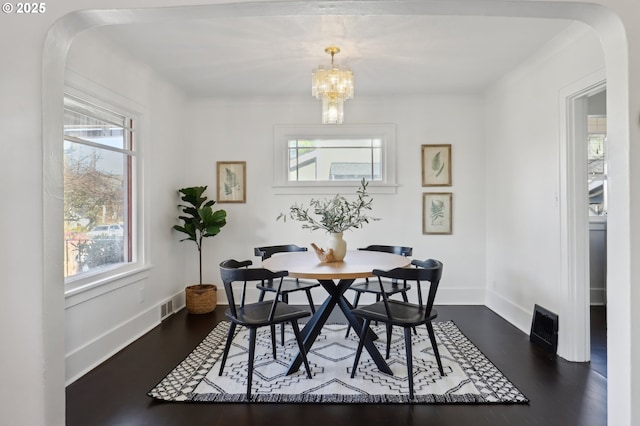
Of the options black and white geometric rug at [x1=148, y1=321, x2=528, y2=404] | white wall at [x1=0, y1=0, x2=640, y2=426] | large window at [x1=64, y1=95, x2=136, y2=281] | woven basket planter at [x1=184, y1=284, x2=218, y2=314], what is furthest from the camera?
woven basket planter at [x1=184, y1=284, x2=218, y2=314]

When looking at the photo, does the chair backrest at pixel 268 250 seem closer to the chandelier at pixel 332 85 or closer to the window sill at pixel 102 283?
the window sill at pixel 102 283

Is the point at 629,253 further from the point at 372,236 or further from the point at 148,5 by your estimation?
the point at 372,236

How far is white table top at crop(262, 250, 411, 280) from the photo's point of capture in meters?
2.48

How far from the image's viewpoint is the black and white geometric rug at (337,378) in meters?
2.38

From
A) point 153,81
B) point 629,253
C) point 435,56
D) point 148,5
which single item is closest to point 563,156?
point 435,56

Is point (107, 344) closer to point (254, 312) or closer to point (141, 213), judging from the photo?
point (141, 213)

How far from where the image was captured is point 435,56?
3.35 meters

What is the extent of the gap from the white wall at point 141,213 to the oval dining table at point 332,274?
142 centimetres

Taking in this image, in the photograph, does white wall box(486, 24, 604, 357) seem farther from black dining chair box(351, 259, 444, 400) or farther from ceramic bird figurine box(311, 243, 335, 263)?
ceramic bird figurine box(311, 243, 335, 263)

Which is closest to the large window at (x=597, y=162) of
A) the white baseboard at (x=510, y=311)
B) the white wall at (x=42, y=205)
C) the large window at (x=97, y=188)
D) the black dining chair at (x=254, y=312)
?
A: the white baseboard at (x=510, y=311)

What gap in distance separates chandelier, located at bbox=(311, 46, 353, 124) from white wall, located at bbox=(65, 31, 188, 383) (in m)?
1.76

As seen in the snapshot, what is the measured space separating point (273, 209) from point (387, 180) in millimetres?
1472

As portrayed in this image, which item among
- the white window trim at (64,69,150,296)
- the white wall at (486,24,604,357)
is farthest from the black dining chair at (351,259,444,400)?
the white window trim at (64,69,150,296)

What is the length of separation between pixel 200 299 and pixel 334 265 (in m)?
2.08
